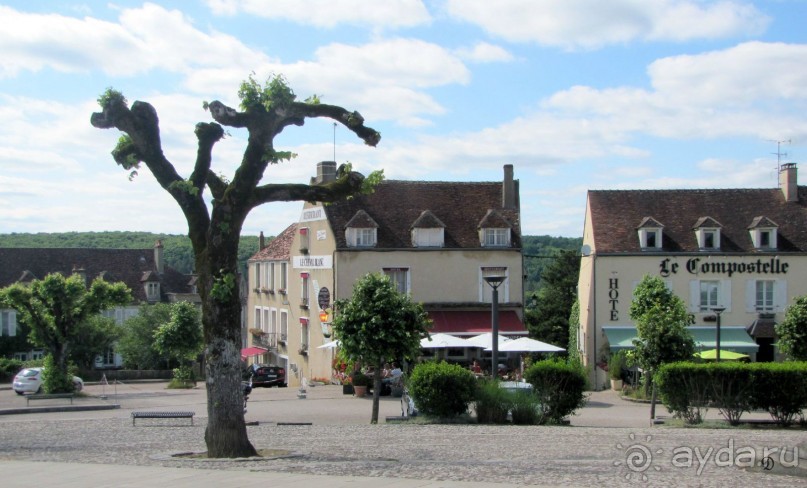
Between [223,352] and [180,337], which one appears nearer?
[223,352]

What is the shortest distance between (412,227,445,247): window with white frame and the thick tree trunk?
2560 centimetres

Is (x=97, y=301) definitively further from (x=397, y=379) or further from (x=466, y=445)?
(x=466, y=445)

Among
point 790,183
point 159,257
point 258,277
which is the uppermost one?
point 790,183

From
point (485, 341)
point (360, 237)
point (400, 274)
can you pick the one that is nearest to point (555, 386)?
point (485, 341)

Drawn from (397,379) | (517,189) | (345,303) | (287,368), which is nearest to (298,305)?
(287,368)

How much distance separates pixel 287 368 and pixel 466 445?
32553 mm

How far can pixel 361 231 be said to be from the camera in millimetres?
39219

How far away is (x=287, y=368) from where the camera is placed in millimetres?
47188

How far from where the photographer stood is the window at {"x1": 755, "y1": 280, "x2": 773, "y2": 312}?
40.0m

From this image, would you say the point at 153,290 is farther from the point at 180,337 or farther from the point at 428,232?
the point at 428,232

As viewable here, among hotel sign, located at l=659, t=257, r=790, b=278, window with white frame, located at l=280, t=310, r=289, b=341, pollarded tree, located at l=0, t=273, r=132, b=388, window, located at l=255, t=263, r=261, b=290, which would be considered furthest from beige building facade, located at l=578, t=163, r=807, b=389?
window, located at l=255, t=263, r=261, b=290

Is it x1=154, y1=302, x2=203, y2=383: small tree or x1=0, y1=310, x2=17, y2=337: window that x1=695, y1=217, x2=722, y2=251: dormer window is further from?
x1=0, y1=310, x2=17, y2=337: window

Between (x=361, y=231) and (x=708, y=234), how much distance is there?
15.1 meters

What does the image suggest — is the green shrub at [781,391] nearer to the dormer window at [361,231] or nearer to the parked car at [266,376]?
the dormer window at [361,231]
